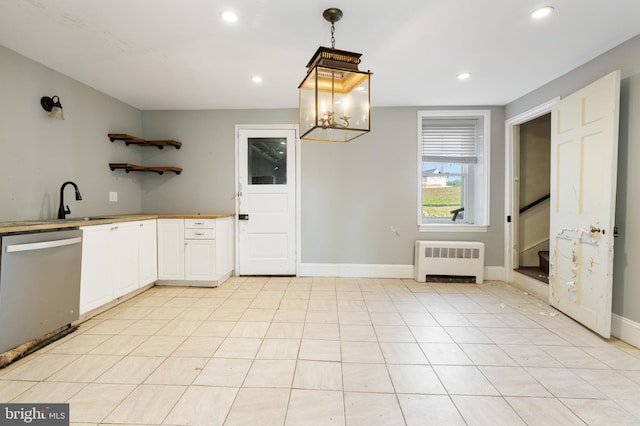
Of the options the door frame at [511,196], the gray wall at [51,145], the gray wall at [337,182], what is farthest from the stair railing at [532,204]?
the gray wall at [51,145]

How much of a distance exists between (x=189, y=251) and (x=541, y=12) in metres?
4.20

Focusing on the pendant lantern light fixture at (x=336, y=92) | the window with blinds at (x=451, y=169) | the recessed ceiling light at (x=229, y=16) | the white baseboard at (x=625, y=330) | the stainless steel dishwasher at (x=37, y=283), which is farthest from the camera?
the window with blinds at (x=451, y=169)

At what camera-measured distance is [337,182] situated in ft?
13.4

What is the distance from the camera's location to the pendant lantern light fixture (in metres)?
1.71

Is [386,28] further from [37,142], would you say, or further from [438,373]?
[37,142]

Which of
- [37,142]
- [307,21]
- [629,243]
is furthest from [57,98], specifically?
[629,243]

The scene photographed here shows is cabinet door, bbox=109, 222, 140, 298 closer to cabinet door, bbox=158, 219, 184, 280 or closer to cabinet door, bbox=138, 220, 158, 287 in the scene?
cabinet door, bbox=138, 220, 158, 287

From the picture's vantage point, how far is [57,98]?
2871mm

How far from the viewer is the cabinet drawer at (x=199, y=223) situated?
11.8ft

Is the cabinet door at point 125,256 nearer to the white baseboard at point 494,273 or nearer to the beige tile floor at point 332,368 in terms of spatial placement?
the beige tile floor at point 332,368

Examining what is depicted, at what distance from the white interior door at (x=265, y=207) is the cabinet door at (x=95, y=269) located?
1.67 m

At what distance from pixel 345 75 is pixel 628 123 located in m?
2.46

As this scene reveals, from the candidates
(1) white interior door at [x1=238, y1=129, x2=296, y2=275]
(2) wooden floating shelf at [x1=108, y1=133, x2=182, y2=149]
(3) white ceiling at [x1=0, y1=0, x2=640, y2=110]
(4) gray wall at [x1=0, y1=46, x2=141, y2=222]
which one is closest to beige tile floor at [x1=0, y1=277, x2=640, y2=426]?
(1) white interior door at [x1=238, y1=129, x2=296, y2=275]

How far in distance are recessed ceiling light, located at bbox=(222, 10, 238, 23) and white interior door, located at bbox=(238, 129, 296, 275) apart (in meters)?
2.05
